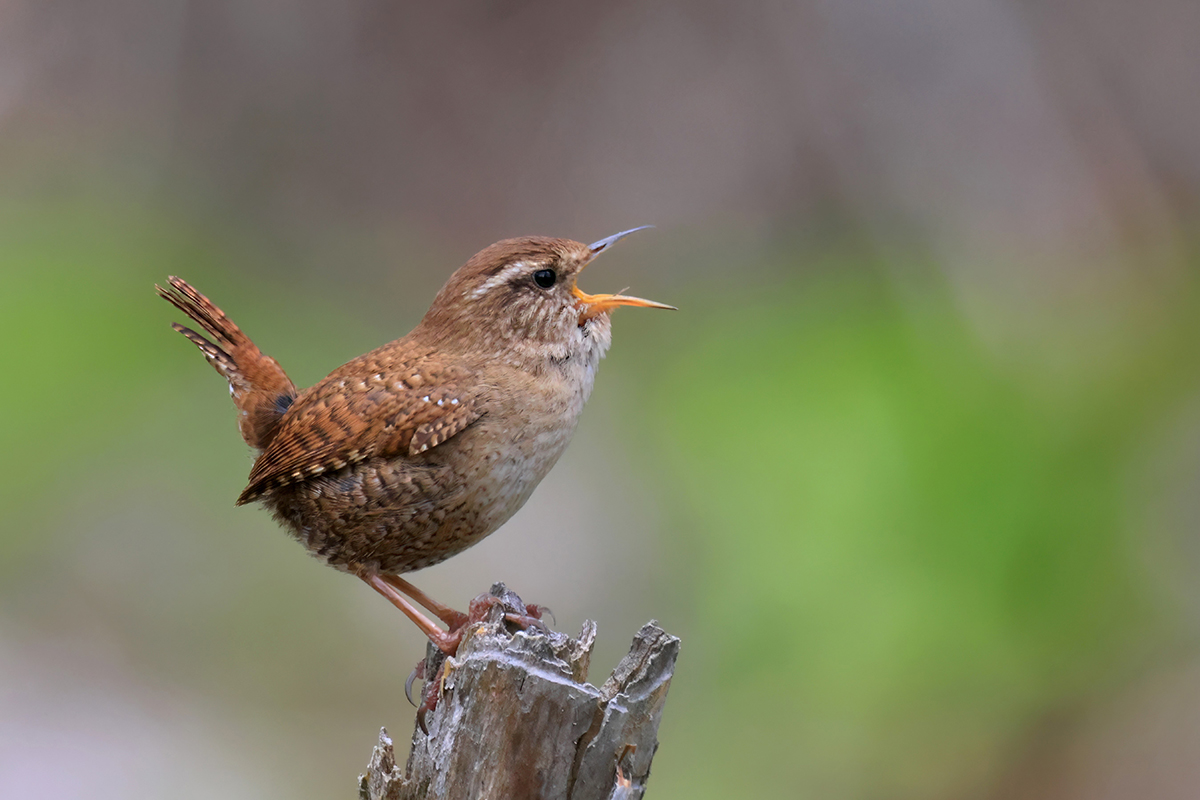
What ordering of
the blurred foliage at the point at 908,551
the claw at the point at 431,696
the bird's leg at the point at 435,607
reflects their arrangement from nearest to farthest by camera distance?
the claw at the point at 431,696 < the bird's leg at the point at 435,607 < the blurred foliage at the point at 908,551

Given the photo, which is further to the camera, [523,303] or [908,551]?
[908,551]

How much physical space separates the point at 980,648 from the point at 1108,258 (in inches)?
102

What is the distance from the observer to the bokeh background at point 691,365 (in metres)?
4.33

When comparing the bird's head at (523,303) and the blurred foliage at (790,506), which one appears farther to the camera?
the blurred foliage at (790,506)

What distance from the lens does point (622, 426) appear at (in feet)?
19.7

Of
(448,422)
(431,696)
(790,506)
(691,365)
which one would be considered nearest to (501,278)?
(448,422)

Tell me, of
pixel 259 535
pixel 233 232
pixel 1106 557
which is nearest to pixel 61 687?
pixel 259 535

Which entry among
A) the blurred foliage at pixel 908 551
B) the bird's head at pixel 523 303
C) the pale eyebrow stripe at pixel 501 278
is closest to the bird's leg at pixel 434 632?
the bird's head at pixel 523 303

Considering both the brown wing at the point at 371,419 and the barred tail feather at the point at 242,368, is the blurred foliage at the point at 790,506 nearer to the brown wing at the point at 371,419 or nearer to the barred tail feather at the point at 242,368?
the barred tail feather at the point at 242,368

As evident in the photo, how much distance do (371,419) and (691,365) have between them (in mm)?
3834

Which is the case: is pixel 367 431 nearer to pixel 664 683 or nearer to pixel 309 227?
pixel 664 683

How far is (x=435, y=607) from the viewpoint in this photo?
253cm

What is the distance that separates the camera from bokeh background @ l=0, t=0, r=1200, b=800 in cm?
433

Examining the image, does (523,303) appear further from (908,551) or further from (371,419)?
(908,551)
